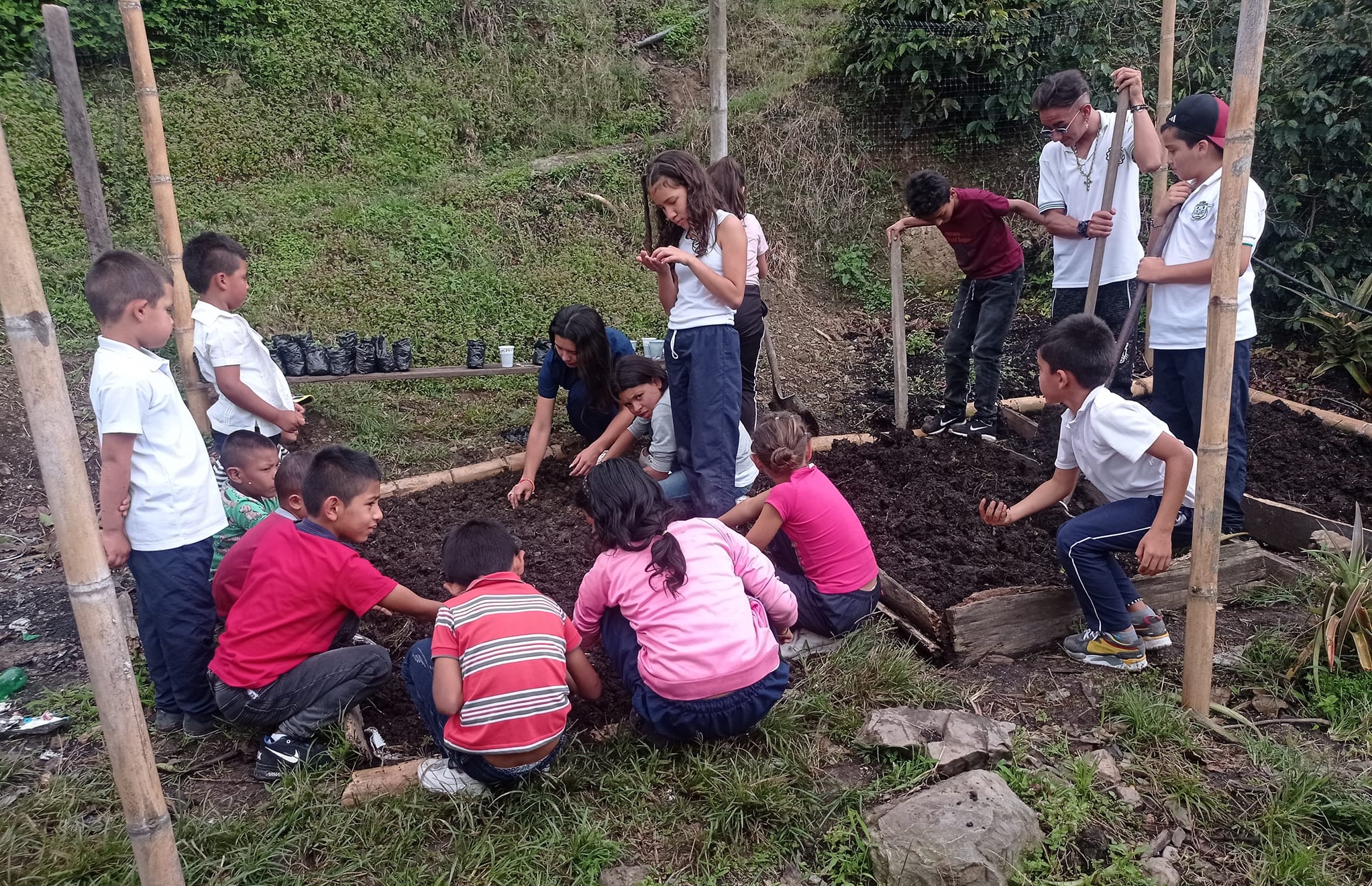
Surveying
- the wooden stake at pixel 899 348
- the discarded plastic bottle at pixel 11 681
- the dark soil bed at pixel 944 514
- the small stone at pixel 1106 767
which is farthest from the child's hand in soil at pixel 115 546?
the wooden stake at pixel 899 348

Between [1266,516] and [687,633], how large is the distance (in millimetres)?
3169

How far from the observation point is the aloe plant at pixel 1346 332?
245 inches

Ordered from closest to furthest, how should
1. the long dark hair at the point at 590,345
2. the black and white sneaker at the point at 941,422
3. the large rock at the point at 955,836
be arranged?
the large rock at the point at 955,836 < the long dark hair at the point at 590,345 < the black and white sneaker at the point at 941,422

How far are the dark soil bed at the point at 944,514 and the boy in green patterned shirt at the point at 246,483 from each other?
2628 mm

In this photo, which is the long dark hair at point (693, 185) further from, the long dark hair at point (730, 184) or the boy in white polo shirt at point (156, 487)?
the boy in white polo shirt at point (156, 487)

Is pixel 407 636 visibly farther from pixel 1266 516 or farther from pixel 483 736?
pixel 1266 516

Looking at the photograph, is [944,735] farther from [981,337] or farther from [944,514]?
[981,337]

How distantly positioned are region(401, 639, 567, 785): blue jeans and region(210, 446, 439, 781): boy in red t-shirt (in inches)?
6.3

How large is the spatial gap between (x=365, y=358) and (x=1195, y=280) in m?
4.84

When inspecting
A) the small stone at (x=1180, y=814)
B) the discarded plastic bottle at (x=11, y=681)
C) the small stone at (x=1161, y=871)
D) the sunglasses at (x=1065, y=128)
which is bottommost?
the small stone at (x=1161, y=871)

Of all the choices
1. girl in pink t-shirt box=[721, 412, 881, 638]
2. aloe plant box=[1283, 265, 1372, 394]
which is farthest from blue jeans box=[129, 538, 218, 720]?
aloe plant box=[1283, 265, 1372, 394]

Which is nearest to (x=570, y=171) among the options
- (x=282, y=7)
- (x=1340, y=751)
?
(x=282, y=7)

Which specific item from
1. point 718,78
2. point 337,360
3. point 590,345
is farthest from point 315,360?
point 718,78

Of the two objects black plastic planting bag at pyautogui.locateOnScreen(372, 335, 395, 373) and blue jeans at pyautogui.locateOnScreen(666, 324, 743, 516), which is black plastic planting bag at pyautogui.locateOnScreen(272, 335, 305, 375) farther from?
blue jeans at pyautogui.locateOnScreen(666, 324, 743, 516)
